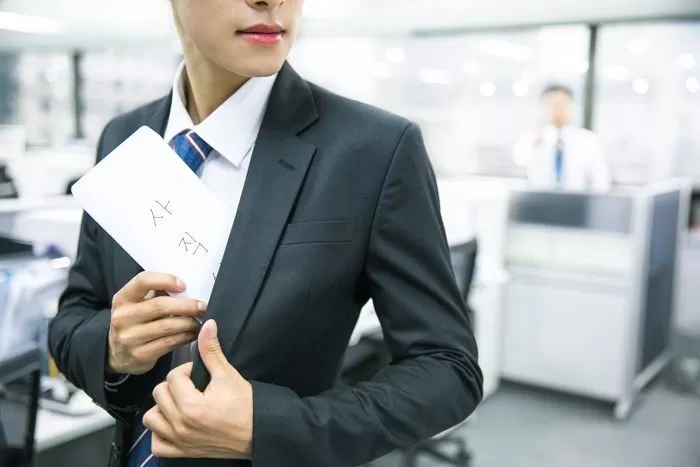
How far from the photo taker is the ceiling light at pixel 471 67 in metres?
6.83

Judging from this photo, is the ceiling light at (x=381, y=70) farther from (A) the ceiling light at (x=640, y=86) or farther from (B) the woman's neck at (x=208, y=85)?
(B) the woman's neck at (x=208, y=85)

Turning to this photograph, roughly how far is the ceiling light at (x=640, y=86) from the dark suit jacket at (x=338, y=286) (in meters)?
5.60

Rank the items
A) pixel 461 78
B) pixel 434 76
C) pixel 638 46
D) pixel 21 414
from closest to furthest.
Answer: pixel 21 414
pixel 638 46
pixel 461 78
pixel 434 76

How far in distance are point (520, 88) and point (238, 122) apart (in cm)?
605

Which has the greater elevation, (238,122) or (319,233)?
(238,122)

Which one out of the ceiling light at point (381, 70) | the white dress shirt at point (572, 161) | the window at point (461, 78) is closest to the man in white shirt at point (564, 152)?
the white dress shirt at point (572, 161)

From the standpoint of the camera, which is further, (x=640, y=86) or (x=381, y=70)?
(x=381, y=70)

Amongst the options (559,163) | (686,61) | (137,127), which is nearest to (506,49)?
(686,61)

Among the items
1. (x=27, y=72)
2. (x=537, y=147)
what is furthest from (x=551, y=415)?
(x=27, y=72)

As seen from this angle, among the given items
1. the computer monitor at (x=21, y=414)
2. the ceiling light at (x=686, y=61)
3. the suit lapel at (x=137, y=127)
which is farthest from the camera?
the ceiling light at (x=686, y=61)

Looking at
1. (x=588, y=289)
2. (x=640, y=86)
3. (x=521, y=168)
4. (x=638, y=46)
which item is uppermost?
(x=638, y=46)

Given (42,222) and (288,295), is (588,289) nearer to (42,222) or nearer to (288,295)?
(42,222)

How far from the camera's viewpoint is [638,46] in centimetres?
582

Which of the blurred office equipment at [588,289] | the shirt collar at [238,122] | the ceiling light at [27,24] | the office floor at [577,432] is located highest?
the ceiling light at [27,24]
